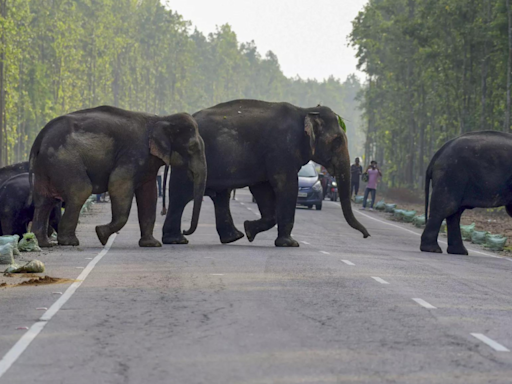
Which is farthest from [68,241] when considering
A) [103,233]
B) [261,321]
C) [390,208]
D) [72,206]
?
[390,208]

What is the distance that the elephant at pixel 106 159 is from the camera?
63.2 ft

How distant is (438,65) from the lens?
54969 millimetres

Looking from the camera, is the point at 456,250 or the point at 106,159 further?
the point at 456,250

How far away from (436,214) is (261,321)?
38.4 ft

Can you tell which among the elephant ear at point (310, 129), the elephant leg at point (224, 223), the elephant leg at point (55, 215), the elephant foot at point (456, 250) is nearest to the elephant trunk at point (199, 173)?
the elephant leg at point (224, 223)

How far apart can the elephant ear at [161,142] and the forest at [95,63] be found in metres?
32.4

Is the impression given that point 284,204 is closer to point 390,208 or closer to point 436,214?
point 436,214

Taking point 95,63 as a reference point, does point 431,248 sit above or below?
below

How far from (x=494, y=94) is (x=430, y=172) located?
28613mm

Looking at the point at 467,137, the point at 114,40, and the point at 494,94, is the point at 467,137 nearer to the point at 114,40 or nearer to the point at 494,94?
the point at 494,94

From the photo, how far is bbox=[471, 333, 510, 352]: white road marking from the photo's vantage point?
30.7 ft

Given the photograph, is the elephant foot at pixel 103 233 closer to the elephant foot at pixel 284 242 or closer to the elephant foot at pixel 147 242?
the elephant foot at pixel 147 242

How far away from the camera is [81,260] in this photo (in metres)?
17.1

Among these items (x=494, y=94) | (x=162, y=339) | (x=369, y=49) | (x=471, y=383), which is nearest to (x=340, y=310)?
(x=162, y=339)
